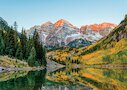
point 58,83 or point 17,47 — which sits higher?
point 17,47

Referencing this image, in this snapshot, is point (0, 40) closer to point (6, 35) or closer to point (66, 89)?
point (6, 35)

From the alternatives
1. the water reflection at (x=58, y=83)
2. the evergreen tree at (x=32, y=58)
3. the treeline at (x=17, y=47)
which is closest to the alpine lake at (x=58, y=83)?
the water reflection at (x=58, y=83)

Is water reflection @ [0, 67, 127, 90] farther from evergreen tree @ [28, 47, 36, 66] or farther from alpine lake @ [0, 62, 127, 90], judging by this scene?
evergreen tree @ [28, 47, 36, 66]

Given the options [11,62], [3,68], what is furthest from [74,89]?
[11,62]

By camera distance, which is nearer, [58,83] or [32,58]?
[58,83]

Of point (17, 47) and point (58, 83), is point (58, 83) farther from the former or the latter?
point (17, 47)

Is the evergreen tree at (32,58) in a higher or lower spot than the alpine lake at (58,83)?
higher

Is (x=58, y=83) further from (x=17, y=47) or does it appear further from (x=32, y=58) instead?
(x=17, y=47)

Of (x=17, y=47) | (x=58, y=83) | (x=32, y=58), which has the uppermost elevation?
(x=17, y=47)

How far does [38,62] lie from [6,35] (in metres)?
26.9

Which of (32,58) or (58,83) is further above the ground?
(32,58)

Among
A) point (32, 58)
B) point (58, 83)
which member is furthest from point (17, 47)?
point (58, 83)

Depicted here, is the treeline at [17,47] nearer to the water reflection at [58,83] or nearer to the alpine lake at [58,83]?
the alpine lake at [58,83]

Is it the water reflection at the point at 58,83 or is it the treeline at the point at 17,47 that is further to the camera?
the treeline at the point at 17,47
